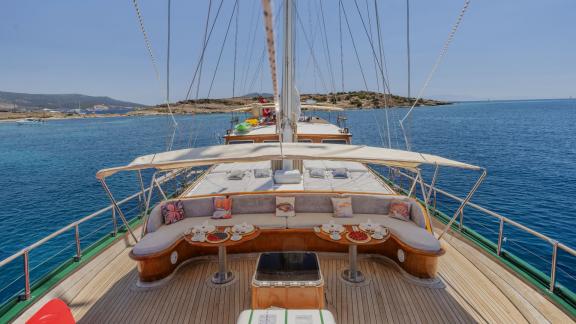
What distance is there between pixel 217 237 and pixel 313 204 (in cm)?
264

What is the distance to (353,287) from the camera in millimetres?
5422

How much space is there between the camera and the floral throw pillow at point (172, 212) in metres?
6.64

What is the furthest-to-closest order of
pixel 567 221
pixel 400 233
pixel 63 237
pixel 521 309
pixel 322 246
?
1. pixel 567 221
2. pixel 63 237
3. pixel 322 246
4. pixel 400 233
5. pixel 521 309

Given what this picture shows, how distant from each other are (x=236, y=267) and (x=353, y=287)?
2.49 metres

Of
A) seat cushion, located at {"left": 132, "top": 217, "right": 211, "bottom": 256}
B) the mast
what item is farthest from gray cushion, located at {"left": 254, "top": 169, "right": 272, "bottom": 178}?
seat cushion, located at {"left": 132, "top": 217, "right": 211, "bottom": 256}

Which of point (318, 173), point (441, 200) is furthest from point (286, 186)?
point (441, 200)

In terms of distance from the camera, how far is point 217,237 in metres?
5.52

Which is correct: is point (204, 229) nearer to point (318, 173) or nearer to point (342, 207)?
point (342, 207)

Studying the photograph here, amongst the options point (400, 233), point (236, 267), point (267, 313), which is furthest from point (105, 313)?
point (400, 233)

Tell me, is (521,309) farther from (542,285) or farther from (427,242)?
(427,242)

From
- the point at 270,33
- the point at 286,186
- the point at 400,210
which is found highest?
the point at 270,33

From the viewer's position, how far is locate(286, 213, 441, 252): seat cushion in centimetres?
551

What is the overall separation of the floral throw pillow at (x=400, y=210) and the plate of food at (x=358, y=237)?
5.12ft

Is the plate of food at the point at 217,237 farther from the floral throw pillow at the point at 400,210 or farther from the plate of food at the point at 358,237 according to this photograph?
the floral throw pillow at the point at 400,210
